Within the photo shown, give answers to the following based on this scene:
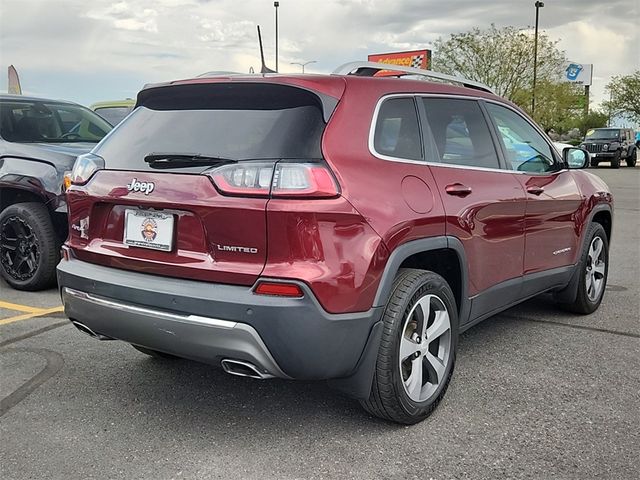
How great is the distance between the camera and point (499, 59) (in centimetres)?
4053

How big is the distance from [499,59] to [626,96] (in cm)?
1788

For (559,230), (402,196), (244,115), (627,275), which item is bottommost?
(627,275)

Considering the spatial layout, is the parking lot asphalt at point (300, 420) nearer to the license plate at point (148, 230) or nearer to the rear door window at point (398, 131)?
the license plate at point (148, 230)

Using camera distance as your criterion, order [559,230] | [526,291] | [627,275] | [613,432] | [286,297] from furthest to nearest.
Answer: [627,275] < [559,230] < [526,291] < [613,432] < [286,297]

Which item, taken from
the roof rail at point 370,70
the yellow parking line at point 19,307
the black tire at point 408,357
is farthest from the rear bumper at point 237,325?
the yellow parking line at point 19,307

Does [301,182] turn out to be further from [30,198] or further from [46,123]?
[46,123]

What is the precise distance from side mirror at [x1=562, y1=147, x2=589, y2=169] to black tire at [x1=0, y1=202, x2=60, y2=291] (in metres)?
4.29

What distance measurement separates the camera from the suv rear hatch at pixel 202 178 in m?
2.75

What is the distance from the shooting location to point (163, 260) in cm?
294

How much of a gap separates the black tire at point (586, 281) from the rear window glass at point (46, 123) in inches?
188

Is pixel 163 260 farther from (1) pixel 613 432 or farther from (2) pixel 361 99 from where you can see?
(1) pixel 613 432

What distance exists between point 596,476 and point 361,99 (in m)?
1.96

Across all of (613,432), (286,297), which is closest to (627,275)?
(613,432)

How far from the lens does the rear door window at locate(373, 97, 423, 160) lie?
3137 millimetres
